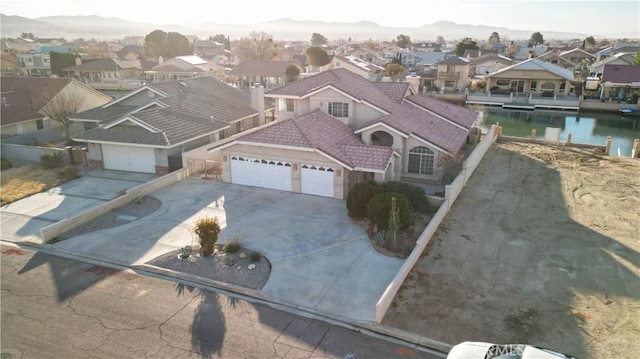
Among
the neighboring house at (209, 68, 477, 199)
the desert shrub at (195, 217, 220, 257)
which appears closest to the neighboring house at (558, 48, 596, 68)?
the neighboring house at (209, 68, 477, 199)

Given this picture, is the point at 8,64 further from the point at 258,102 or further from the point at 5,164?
the point at 258,102

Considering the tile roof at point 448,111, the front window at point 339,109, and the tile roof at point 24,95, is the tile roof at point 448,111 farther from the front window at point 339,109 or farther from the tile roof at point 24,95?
the tile roof at point 24,95

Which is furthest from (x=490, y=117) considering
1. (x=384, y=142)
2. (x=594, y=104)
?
(x=384, y=142)

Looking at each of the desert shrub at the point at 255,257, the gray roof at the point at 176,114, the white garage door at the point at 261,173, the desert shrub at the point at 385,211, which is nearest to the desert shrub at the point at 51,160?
the gray roof at the point at 176,114

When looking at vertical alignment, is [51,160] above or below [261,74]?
below

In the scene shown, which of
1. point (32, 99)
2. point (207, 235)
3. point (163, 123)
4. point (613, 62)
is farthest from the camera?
point (613, 62)

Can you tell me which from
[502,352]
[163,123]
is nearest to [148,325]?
[502,352]

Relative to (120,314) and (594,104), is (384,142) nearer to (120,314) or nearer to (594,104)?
(120,314)
